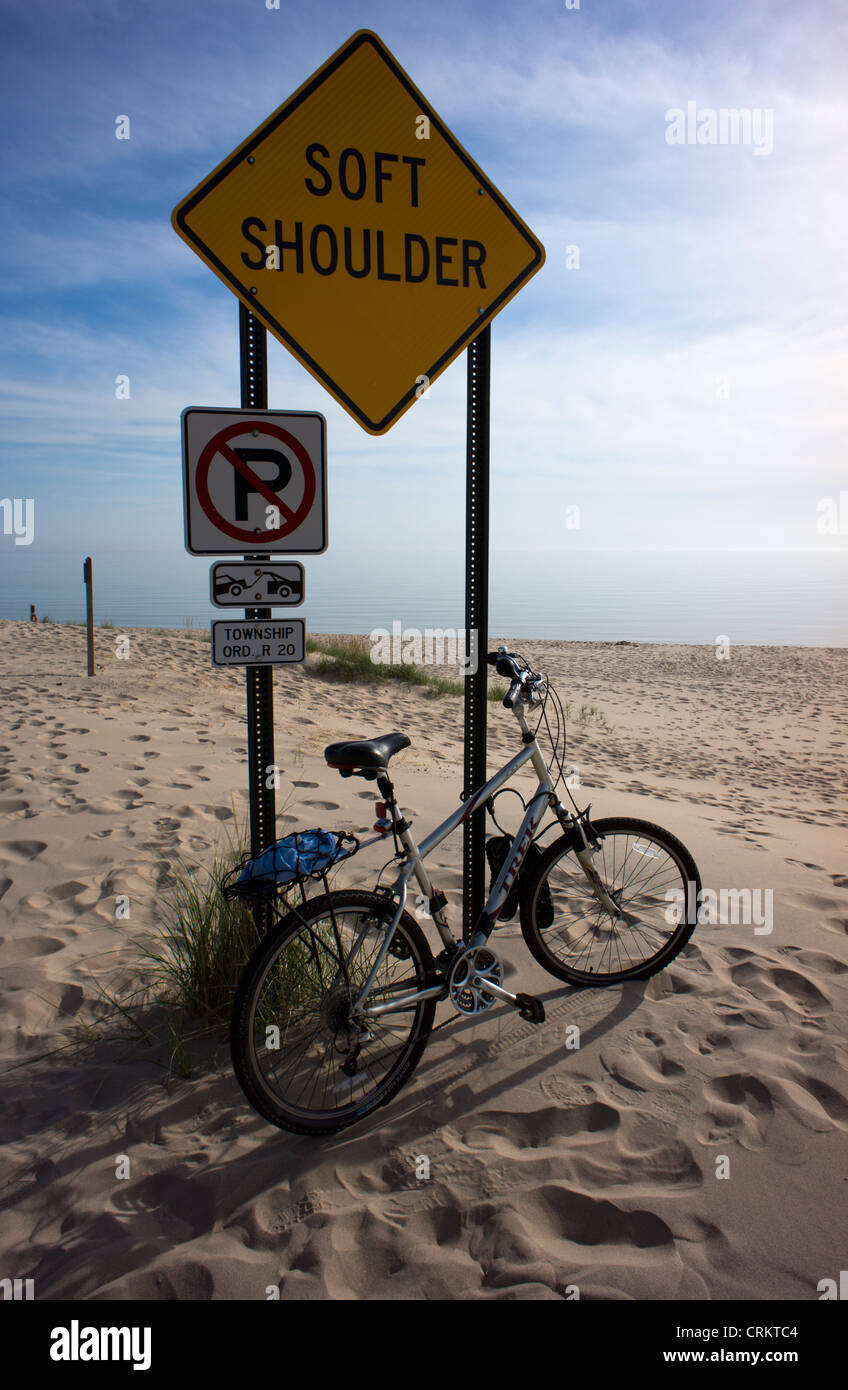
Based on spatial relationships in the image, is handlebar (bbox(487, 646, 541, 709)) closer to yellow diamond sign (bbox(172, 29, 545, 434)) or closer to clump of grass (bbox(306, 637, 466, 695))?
yellow diamond sign (bbox(172, 29, 545, 434))

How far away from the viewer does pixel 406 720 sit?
11695 millimetres

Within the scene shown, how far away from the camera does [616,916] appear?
3.80 metres

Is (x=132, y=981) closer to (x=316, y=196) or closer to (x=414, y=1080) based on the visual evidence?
(x=414, y=1080)

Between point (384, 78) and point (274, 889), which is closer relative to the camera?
point (274, 889)

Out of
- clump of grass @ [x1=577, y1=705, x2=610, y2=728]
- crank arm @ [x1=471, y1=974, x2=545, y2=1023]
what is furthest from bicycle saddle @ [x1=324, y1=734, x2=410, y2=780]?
clump of grass @ [x1=577, y1=705, x2=610, y2=728]

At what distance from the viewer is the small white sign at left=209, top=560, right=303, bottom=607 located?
3.00m

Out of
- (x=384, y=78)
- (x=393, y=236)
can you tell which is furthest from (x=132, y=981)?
(x=384, y=78)

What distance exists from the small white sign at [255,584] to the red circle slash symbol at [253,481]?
0.10 m

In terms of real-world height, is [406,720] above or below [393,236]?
below

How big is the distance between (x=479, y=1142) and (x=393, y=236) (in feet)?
10.9

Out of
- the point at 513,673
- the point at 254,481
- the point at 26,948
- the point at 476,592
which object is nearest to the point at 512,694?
the point at 513,673

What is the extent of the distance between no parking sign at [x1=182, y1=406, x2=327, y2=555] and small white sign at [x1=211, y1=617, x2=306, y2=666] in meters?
0.27
